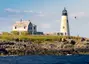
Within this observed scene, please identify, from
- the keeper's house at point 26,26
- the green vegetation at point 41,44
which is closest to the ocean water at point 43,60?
the green vegetation at point 41,44

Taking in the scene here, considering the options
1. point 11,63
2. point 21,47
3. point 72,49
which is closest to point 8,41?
point 21,47

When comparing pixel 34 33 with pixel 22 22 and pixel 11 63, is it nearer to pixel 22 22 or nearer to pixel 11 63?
pixel 22 22

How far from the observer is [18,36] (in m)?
185

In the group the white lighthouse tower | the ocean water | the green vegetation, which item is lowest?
the ocean water

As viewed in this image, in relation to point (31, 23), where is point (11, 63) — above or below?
below

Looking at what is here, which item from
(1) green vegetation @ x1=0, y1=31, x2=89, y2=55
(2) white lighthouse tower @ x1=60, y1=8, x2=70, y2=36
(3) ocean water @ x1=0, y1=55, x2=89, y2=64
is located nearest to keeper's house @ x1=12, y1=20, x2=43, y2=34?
(1) green vegetation @ x1=0, y1=31, x2=89, y2=55

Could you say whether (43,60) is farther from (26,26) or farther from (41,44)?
(26,26)

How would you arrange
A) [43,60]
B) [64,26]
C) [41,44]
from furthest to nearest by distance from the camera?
[64,26], [41,44], [43,60]

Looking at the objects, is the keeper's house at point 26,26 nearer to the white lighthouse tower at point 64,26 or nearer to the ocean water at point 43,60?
the white lighthouse tower at point 64,26

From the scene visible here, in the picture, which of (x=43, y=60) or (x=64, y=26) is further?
(x=64, y=26)

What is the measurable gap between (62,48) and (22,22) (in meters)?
32.5

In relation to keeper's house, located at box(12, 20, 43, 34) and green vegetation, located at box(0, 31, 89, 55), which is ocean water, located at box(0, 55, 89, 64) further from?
keeper's house, located at box(12, 20, 43, 34)

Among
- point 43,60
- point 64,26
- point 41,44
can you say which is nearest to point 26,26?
point 64,26

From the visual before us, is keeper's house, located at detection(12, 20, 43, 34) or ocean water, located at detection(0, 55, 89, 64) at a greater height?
keeper's house, located at detection(12, 20, 43, 34)
